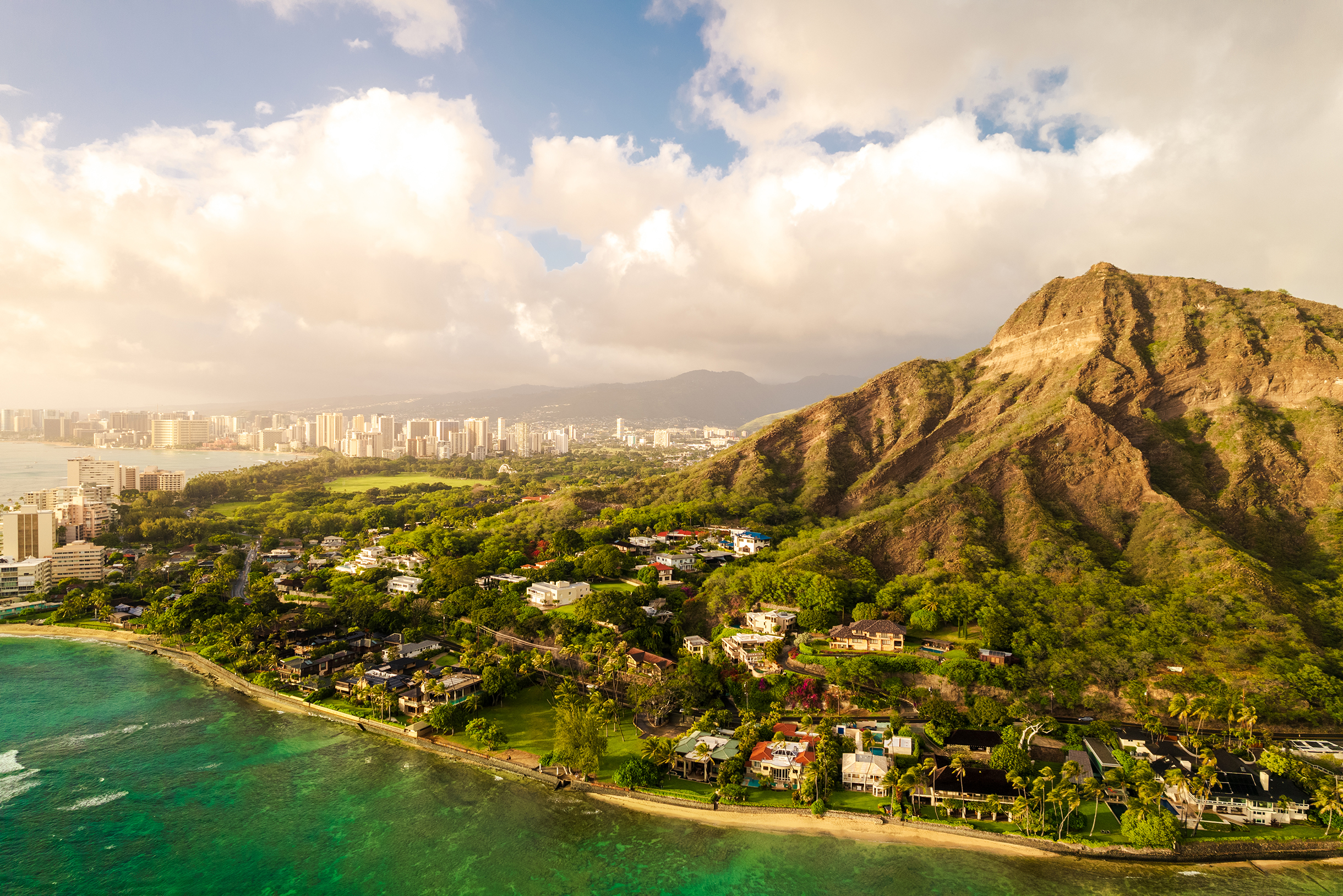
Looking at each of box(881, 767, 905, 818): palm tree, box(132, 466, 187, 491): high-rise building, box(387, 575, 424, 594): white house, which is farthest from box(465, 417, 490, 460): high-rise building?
box(881, 767, 905, 818): palm tree

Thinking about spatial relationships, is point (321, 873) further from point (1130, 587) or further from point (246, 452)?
point (246, 452)

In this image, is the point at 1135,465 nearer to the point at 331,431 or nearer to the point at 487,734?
the point at 487,734

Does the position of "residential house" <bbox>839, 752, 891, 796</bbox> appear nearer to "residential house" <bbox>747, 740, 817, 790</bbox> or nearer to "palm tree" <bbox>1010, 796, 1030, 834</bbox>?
"residential house" <bbox>747, 740, 817, 790</bbox>

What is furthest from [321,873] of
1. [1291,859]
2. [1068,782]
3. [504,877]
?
[1291,859]

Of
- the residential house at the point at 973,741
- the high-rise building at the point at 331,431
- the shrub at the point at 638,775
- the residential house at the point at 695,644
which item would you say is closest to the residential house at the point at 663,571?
the residential house at the point at 695,644

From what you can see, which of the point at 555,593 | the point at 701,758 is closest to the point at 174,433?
the point at 555,593

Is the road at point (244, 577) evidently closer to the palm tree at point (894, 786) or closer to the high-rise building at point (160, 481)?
the high-rise building at point (160, 481)

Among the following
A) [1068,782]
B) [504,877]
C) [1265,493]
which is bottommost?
[504,877]
